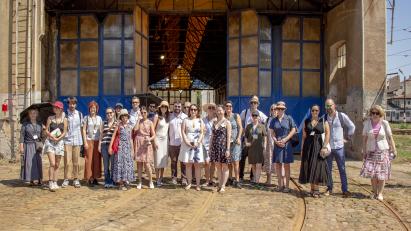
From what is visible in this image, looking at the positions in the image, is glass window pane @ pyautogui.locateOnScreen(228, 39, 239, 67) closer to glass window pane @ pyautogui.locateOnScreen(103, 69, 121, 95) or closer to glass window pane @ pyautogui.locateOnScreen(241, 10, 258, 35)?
glass window pane @ pyautogui.locateOnScreen(241, 10, 258, 35)

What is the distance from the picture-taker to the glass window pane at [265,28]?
18906mm

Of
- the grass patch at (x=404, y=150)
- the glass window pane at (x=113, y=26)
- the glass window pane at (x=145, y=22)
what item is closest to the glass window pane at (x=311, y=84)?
the grass patch at (x=404, y=150)

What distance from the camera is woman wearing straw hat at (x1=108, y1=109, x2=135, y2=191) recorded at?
9789 mm

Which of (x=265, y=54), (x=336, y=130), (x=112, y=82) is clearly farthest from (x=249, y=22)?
(x=336, y=130)

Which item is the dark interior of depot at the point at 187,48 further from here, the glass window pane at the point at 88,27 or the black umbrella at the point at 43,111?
the black umbrella at the point at 43,111

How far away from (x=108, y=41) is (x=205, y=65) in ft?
57.3

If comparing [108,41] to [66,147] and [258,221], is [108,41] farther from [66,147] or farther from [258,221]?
[258,221]

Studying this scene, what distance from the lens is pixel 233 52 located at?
1911 centimetres

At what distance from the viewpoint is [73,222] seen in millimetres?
7020

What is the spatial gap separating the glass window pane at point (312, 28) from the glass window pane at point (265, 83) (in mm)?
2124

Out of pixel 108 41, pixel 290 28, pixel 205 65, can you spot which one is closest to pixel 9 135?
pixel 108 41

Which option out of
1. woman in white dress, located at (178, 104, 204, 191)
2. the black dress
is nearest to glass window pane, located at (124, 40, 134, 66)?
woman in white dress, located at (178, 104, 204, 191)

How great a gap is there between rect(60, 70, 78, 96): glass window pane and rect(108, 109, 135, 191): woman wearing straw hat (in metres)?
9.46

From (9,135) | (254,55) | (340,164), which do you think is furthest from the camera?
(254,55)
